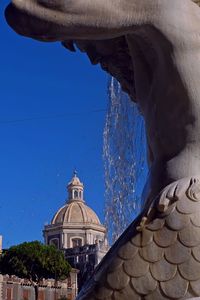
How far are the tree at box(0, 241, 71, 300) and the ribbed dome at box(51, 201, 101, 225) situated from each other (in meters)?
26.4

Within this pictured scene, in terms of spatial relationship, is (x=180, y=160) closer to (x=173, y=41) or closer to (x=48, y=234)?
(x=173, y=41)

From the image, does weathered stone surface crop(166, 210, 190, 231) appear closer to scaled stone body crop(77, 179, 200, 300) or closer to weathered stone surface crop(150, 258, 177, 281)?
scaled stone body crop(77, 179, 200, 300)

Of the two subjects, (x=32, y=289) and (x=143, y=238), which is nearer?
(x=143, y=238)

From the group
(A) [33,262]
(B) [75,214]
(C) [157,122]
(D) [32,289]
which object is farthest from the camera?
(B) [75,214]

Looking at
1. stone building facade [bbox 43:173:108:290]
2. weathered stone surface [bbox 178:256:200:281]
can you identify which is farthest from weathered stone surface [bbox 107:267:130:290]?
stone building facade [bbox 43:173:108:290]

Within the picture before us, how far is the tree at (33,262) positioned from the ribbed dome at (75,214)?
26425mm

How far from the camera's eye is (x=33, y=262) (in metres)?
44.2

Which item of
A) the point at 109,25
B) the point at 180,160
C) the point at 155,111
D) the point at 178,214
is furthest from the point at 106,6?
the point at 178,214

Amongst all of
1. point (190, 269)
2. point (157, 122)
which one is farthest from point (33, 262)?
point (190, 269)

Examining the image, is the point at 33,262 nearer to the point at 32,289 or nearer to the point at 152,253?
the point at 32,289

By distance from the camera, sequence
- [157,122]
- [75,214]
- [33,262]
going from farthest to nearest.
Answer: [75,214] → [33,262] → [157,122]

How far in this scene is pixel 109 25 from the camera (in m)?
2.40

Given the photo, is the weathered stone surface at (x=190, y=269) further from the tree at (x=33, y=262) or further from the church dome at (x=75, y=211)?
the church dome at (x=75, y=211)

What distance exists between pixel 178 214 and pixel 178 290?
0.28 m
